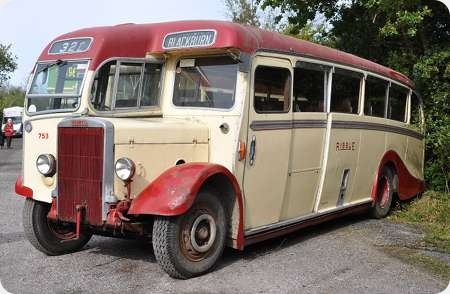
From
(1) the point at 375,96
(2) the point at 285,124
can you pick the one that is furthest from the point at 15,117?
(2) the point at 285,124

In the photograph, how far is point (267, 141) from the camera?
22.0 feet

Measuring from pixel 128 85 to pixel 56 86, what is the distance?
31.1 inches

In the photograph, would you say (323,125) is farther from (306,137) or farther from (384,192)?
(384,192)

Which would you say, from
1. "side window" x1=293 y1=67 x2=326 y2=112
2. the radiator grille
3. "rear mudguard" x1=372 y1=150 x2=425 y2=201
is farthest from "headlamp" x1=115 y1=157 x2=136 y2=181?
"rear mudguard" x1=372 y1=150 x2=425 y2=201

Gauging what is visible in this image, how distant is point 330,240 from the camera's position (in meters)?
7.75

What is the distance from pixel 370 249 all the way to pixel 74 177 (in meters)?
3.69

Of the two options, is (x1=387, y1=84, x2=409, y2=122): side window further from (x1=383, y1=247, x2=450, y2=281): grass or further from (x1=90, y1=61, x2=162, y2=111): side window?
(x1=90, y1=61, x2=162, y2=111): side window

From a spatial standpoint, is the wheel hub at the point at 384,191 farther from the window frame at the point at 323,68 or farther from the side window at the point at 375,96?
the window frame at the point at 323,68

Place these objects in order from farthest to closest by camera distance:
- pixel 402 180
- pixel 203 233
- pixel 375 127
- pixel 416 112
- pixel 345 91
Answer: pixel 416 112 < pixel 402 180 < pixel 375 127 < pixel 345 91 < pixel 203 233

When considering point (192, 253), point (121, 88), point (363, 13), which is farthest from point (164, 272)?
point (363, 13)

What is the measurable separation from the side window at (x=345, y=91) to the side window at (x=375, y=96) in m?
0.37

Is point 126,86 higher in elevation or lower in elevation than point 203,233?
higher

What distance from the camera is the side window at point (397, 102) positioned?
986 centimetres

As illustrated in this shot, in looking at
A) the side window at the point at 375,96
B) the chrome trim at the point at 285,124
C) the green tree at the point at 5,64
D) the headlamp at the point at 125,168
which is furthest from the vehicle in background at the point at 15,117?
the headlamp at the point at 125,168
